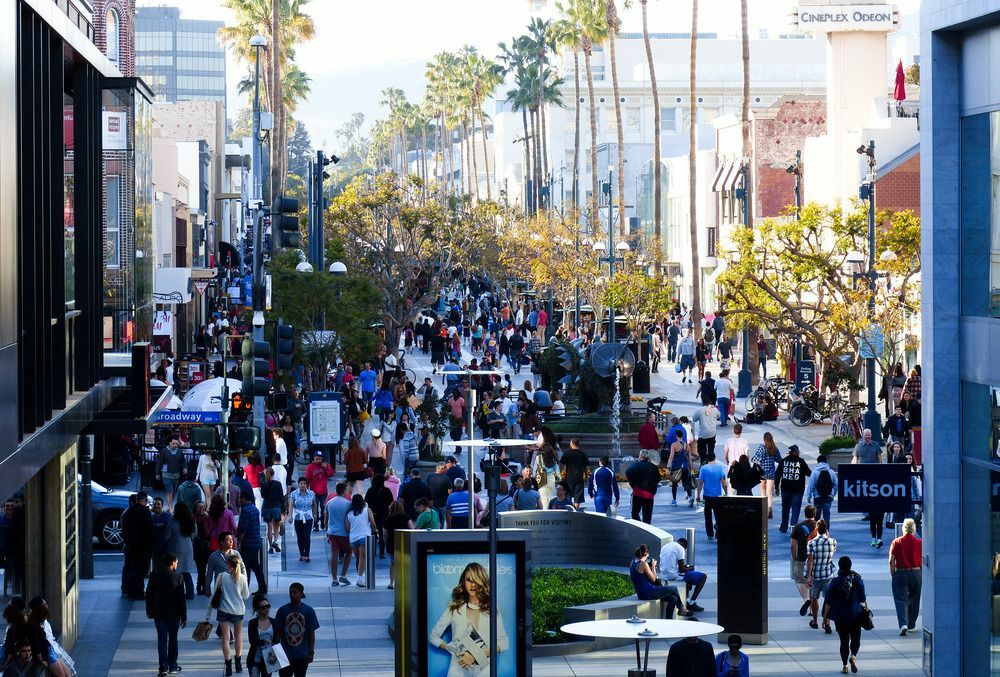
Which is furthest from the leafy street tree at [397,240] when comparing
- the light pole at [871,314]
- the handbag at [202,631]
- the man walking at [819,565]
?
the man walking at [819,565]

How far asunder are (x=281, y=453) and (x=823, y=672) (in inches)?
516

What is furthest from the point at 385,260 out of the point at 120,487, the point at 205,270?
the point at 120,487

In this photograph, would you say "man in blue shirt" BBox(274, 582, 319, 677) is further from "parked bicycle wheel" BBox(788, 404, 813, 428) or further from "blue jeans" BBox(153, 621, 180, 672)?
"parked bicycle wheel" BBox(788, 404, 813, 428)

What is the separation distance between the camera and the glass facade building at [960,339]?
15852mm

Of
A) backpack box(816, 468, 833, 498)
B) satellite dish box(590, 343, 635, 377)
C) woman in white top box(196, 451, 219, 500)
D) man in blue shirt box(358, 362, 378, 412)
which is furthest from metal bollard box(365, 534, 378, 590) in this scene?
man in blue shirt box(358, 362, 378, 412)

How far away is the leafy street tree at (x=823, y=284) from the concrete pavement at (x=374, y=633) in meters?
12.7

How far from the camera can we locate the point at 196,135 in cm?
9519

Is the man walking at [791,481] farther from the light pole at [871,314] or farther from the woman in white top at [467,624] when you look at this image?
the woman in white top at [467,624]

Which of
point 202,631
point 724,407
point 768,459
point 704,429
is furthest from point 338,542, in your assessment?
point 724,407

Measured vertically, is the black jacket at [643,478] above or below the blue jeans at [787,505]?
above

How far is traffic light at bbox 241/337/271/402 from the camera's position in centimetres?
2498

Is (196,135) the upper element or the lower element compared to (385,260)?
upper

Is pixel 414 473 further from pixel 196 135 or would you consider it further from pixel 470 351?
pixel 196 135

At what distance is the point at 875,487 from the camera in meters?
18.7
